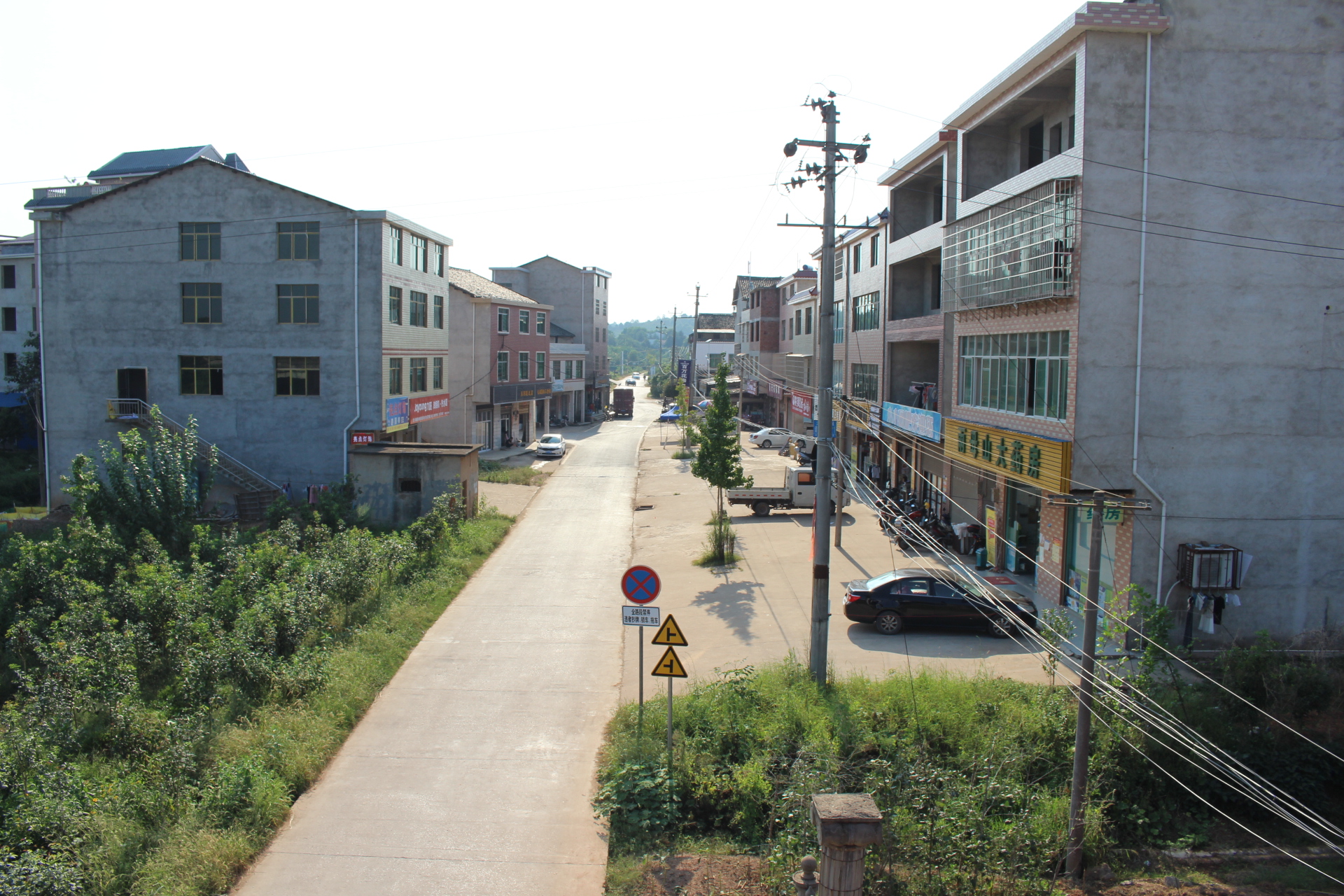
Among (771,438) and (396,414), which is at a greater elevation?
(396,414)

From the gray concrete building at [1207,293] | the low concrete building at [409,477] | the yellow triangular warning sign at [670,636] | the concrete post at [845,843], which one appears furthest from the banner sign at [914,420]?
the concrete post at [845,843]

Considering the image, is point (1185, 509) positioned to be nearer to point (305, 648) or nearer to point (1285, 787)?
point (1285, 787)

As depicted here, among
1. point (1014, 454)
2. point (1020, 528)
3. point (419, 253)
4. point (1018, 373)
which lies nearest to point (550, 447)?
point (419, 253)

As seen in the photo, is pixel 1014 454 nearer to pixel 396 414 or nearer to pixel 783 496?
pixel 783 496

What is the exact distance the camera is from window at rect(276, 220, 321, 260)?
30.4 m

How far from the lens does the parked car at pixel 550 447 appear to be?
152 ft

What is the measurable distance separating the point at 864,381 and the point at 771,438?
17095 mm

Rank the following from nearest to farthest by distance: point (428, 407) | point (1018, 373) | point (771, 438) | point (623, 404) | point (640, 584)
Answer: point (640, 584)
point (1018, 373)
point (428, 407)
point (771, 438)
point (623, 404)

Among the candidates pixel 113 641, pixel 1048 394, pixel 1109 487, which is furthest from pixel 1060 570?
pixel 113 641

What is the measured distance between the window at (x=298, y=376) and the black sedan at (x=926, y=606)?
846 inches

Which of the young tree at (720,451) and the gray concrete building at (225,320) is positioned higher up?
the gray concrete building at (225,320)

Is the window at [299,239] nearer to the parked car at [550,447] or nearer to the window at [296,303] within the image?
the window at [296,303]

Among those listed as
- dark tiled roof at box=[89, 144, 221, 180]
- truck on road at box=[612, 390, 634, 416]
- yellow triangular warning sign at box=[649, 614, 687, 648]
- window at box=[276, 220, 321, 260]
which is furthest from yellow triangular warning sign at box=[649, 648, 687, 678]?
truck on road at box=[612, 390, 634, 416]

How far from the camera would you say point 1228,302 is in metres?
17.0
